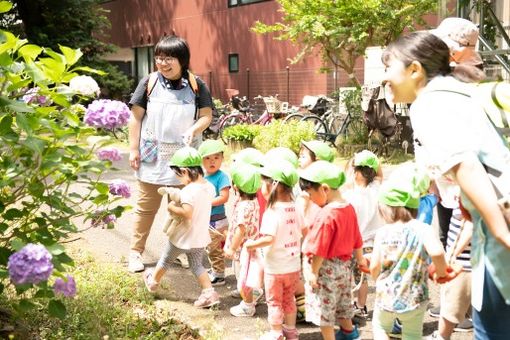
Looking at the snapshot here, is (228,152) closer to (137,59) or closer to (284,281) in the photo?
(284,281)

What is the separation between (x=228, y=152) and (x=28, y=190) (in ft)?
32.7

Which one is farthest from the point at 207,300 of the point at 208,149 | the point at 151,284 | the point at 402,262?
the point at 402,262

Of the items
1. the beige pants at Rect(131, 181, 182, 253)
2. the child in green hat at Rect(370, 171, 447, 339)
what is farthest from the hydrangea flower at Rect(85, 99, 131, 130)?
the beige pants at Rect(131, 181, 182, 253)

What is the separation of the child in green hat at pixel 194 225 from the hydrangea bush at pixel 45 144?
1238 millimetres

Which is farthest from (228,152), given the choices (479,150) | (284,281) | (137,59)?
(137,59)

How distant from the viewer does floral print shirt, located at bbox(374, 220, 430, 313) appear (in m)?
3.44

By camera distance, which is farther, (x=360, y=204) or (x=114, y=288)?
(x=114, y=288)

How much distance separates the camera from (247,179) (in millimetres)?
4512

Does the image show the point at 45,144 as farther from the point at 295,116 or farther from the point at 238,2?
the point at 238,2

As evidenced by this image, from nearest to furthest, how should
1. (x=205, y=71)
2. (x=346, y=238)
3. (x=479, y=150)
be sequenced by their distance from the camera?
(x=479, y=150) → (x=346, y=238) → (x=205, y=71)

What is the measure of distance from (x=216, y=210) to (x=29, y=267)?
3.18m

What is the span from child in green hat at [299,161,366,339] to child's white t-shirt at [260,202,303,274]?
0.58 ft

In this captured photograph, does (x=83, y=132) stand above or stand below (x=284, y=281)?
above

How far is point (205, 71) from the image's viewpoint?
84.3ft
